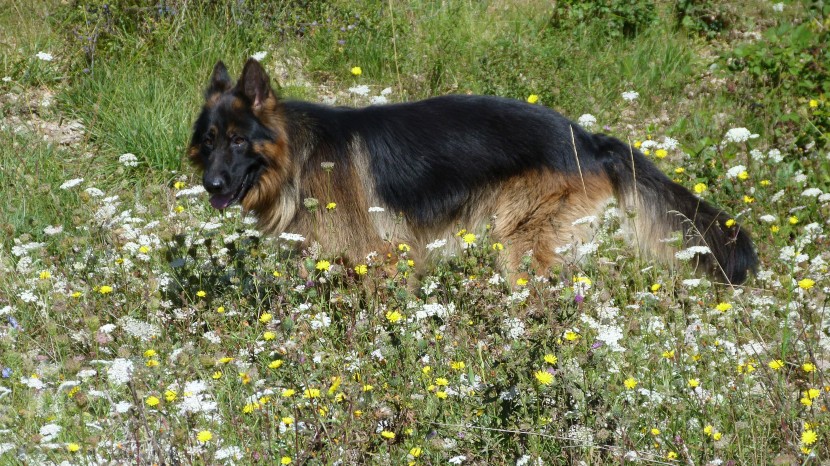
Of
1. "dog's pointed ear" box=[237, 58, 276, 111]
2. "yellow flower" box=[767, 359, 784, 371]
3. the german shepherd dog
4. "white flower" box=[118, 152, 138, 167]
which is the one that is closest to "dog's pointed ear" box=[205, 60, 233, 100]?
the german shepherd dog

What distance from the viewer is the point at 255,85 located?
501 cm

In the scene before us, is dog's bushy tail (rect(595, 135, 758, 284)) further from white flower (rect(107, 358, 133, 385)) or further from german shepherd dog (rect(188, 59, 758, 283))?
white flower (rect(107, 358, 133, 385))

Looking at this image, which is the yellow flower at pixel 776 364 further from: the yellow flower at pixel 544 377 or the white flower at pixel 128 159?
the white flower at pixel 128 159

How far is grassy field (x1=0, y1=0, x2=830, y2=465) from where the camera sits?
8.70ft

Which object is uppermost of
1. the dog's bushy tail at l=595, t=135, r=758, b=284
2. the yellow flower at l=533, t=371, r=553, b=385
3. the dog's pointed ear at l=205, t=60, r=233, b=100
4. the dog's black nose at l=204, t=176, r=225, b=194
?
the dog's pointed ear at l=205, t=60, r=233, b=100

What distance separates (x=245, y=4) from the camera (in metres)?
7.73

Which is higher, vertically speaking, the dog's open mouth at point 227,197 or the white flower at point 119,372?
the white flower at point 119,372

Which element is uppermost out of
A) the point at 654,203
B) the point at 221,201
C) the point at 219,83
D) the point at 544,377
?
the point at 219,83

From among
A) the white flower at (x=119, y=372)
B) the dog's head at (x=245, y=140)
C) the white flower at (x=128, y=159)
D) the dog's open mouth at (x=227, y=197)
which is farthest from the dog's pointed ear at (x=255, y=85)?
the white flower at (x=119, y=372)

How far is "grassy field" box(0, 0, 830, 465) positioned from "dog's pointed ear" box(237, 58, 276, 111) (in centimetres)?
74

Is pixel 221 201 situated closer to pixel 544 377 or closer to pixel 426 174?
pixel 426 174

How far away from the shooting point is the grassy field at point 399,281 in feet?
8.70

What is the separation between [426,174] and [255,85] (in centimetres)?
113

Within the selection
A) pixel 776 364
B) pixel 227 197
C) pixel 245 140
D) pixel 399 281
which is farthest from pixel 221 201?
pixel 776 364
